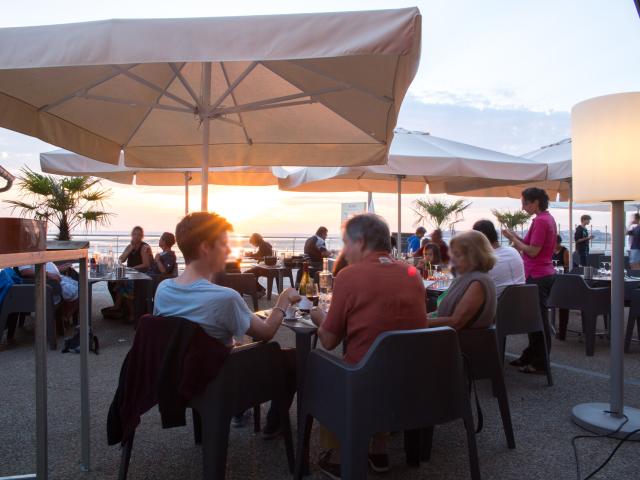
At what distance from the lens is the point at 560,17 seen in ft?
17.5

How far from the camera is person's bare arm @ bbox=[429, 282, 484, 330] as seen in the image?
2859mm

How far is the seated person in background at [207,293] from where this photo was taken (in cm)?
214

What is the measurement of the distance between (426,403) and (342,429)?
0.35 metres

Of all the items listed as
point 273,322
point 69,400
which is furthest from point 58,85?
point 273,322

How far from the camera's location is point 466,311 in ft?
9.39

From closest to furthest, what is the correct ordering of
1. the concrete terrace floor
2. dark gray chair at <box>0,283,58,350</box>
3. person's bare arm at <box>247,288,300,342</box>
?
1. person's bare arm at <box>247,288,300,342</box>
2. the concrete terrace floor
3. dark gray chair at <box>0,283,58,350</box>

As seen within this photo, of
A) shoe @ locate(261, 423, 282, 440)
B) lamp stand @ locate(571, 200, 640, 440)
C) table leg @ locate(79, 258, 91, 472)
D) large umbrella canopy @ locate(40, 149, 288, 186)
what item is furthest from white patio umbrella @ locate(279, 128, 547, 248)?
table leg @ locate(79, 258, 91, 472)

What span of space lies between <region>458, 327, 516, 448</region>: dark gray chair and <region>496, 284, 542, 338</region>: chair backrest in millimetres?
927

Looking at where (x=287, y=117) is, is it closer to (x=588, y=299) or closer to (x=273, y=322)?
(x=273, y=322)

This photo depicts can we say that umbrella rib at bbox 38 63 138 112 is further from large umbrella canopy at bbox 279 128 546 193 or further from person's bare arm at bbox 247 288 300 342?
large umbrella canopy at bbox 279 128 546 193

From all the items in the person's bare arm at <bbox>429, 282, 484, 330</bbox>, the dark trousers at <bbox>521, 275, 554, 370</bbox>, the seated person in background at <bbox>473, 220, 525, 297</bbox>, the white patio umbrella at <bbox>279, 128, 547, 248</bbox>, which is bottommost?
the dark trousers at <bbox>521, 275, 554, 370</bbox>

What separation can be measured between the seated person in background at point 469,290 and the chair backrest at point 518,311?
2.61ft

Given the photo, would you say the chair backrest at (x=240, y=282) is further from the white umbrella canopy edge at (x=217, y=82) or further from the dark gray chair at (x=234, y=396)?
the dark gray chair at (x=234, y=396)

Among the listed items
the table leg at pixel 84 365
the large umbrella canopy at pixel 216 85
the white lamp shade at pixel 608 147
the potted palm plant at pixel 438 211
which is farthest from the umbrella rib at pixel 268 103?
the potted palm plant at pixel 438 211
